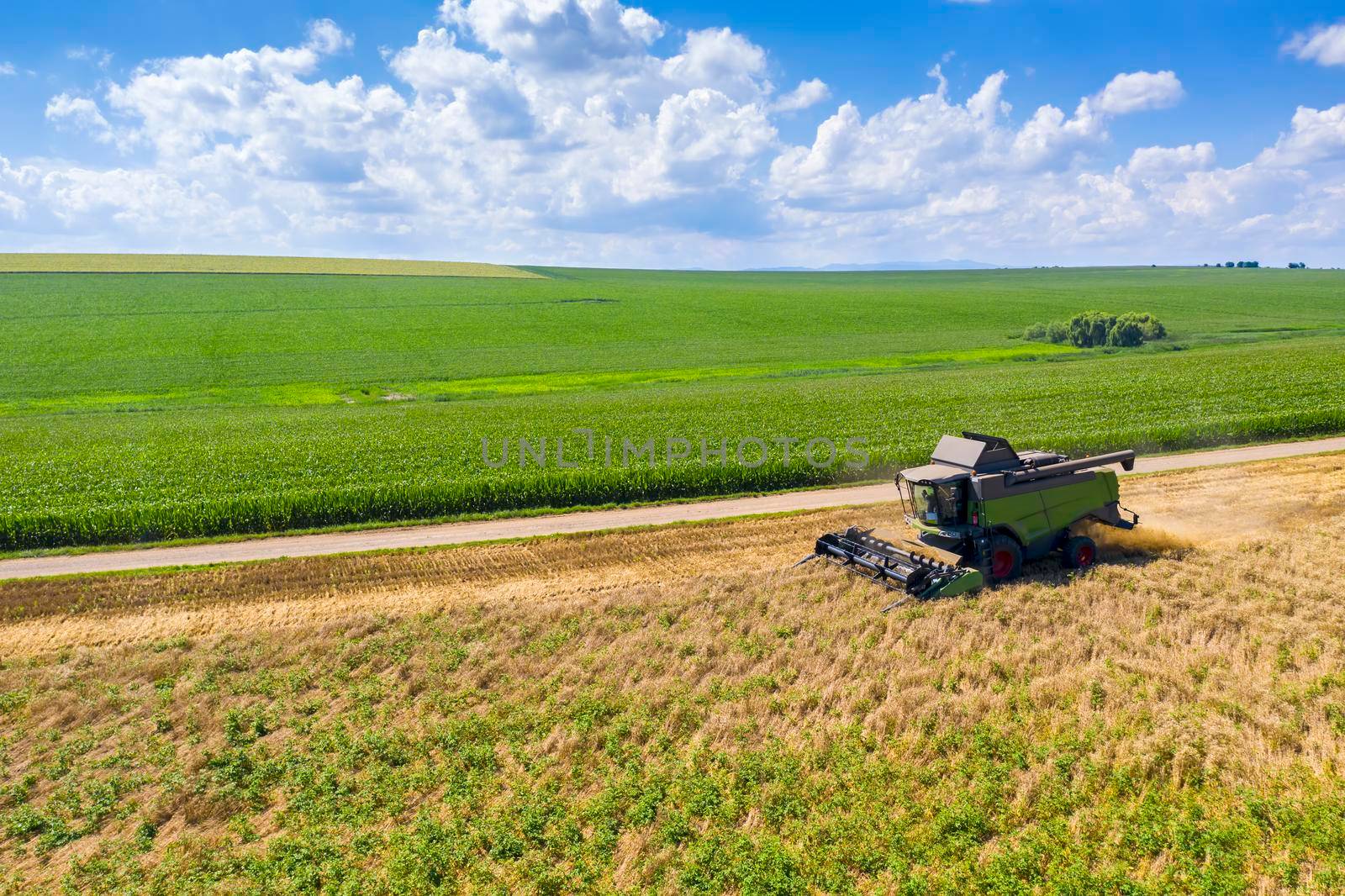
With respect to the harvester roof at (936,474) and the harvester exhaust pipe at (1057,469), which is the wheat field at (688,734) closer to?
the harvester exhaust pipe at (1057,469)

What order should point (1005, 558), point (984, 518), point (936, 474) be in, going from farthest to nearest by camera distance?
1. point (1005, 558)
2. point (936, 474)
3. point (984, 518)

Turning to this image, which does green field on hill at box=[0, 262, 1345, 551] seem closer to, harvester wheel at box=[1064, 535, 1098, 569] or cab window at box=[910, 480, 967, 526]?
cab window at box=[910, 480, 967, 526]

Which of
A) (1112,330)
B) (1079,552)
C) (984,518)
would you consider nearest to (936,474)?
(984,518)

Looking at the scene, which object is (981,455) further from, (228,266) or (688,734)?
(228,266)

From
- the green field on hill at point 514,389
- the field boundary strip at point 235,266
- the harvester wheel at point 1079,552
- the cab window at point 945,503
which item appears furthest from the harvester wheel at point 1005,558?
the field boundary strip at point 235,266

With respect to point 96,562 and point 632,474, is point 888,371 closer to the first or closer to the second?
point 632,474

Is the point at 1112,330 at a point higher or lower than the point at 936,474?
higher

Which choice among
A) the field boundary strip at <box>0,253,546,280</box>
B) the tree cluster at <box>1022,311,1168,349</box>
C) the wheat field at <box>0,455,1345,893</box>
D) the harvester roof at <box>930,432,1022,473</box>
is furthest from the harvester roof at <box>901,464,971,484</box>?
the field boundary strip at <box>0,253,546,280</box>
